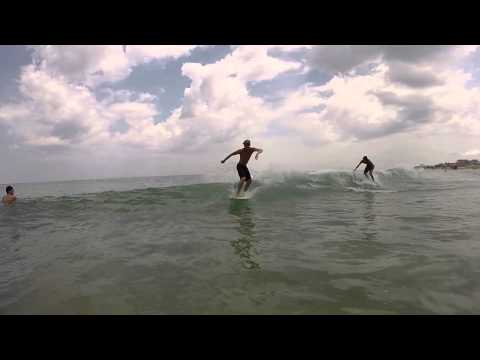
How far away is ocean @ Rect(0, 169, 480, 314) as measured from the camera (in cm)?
332

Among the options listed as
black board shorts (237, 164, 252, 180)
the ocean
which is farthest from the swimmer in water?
black board shorts (237, 164, 252, 180)

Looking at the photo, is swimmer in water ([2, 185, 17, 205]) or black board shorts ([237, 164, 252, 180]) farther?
swimmer in water ([2, 185, 17, 205])

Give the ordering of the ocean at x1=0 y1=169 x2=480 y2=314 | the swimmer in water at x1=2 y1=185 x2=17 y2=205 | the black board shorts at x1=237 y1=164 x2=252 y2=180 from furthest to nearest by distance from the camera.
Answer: the swimmer in water at x1=2 y1=185 x2=17 y2=205
the black board shorts at x1=237 y1=164 x2=252 y2=180
the ocean at x1=0 y1=169 x2=480 y2=314

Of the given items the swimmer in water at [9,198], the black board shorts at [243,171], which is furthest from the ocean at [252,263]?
the swimmer in water at [9,198]

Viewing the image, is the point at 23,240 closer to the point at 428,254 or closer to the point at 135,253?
the point at 135,253

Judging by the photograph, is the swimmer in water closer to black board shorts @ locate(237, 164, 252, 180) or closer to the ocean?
the ocean

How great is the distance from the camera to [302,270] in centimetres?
426

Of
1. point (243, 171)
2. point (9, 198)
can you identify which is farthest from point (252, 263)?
point (9, 198)

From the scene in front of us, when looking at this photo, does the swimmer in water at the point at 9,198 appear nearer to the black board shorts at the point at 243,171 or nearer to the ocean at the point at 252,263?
the ocean at the point at 252,263

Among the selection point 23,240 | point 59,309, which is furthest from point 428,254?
point 23,240

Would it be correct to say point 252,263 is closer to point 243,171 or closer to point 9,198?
point 243,171

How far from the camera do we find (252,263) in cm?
468

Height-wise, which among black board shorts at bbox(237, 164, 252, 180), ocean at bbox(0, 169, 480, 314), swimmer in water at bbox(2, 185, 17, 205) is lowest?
Result: ocean at bbox(0, 169, 480, 314)
